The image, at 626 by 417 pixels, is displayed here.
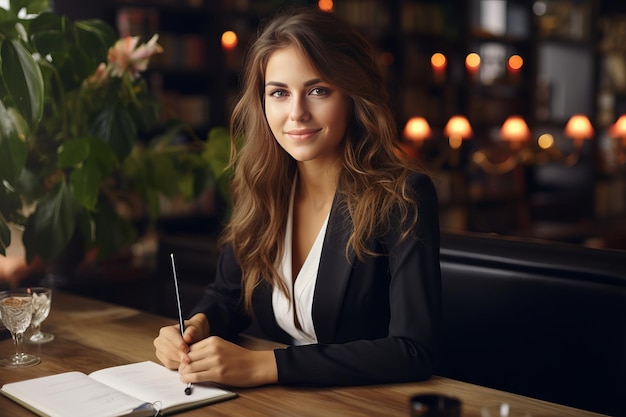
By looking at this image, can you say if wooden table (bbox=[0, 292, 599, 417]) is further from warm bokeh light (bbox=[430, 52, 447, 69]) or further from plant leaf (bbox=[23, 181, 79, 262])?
warm bokeh light (bbox=[430, 52, 447, 69])

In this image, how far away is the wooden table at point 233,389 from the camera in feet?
4.30

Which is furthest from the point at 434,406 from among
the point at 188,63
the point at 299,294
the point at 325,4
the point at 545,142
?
the point at 545,142

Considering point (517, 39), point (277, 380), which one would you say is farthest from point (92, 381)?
point (517, 39)

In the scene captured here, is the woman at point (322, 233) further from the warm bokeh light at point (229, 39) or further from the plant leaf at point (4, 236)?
the warm bokeh light at point (229, 39)

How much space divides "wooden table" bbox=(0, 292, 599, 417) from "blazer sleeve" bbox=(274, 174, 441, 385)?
0.03 metres

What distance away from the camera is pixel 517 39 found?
23.6 ft

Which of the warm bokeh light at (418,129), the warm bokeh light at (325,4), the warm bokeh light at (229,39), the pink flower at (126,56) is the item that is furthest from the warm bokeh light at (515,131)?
the pink flower at (126,56)

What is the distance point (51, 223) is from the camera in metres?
2.14

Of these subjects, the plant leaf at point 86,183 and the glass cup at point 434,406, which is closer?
the glass cup at point 434,406

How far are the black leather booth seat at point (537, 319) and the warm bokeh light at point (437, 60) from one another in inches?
177

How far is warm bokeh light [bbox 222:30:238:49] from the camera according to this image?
5027 millimetres

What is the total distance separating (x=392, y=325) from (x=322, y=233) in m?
0.32

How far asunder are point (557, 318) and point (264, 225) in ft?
2.54

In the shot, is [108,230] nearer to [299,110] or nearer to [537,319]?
[299,110]
